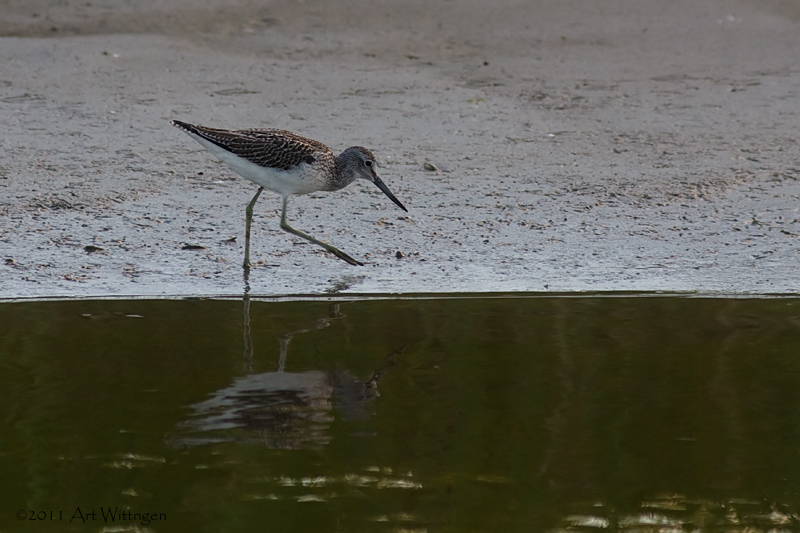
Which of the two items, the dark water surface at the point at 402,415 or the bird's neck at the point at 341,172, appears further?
the bird's neck at the point at 341,172

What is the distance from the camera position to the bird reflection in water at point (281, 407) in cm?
470

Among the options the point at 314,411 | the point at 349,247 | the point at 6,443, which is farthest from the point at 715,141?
the point at 6,443

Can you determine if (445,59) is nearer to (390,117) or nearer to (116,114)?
(390,117)

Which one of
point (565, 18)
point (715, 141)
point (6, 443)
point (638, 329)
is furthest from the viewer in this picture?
point (565, 18)

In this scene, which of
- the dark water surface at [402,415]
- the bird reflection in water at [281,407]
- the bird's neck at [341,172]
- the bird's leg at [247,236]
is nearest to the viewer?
the dark water surface at [402,415]

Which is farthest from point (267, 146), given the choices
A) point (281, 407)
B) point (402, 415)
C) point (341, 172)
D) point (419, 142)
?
point (402, 415)

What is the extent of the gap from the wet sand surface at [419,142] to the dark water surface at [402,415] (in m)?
0.65

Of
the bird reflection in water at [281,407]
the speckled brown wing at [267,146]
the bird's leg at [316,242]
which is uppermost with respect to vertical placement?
the speckled brown wing at [267,146]

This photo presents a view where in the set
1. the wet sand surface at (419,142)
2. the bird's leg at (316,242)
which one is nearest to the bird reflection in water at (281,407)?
the wet sand surface at (419,142)

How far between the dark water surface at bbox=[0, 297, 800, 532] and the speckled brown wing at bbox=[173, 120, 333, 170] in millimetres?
1133

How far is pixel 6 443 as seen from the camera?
4.59 meters

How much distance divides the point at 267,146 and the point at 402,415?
288 centimetres

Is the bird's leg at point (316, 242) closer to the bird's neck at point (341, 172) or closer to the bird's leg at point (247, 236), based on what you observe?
the bird's leg at point (247, 236)

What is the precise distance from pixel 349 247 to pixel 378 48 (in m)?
4.22
